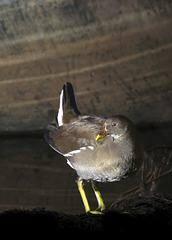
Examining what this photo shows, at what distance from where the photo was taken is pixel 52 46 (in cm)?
336

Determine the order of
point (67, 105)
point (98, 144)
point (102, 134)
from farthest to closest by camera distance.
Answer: point (67, 105) → point (98, 144) → point (102, 134)

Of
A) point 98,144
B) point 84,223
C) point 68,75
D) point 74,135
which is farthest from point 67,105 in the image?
point 84,223

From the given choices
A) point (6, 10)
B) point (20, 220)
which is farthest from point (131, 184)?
point (6, 10)

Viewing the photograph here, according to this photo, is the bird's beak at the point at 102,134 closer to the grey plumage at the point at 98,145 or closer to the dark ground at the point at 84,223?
the grey plumage at the point at 98,145

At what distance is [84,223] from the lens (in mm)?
1498

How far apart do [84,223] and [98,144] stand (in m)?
0.76

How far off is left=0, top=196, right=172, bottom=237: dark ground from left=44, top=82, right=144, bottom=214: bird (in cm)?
42

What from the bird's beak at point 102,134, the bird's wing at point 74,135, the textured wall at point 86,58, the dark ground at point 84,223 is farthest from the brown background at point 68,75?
the dark ground at point 84,223

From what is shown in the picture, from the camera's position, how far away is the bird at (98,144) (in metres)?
2.04

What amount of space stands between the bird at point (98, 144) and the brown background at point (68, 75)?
656 mm

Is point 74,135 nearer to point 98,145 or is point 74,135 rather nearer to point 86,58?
point 98,145

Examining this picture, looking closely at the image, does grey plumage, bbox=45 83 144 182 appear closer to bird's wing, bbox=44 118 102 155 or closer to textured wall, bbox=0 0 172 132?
bird's wing, bbox=44 118 102 155

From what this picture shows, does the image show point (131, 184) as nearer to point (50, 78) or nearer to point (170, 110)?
point (170, 110)

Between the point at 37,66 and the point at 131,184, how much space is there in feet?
4.70
